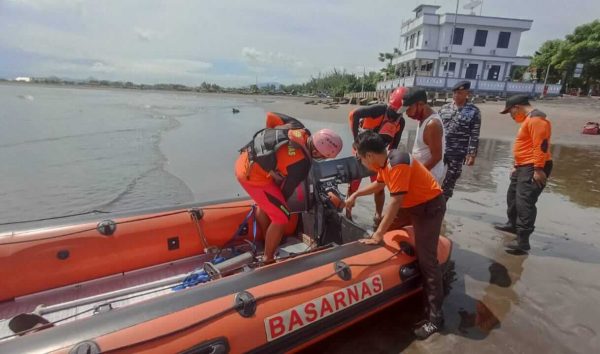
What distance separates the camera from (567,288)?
306cm

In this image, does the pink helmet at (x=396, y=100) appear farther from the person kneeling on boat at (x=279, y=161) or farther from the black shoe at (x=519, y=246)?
the black shoe at (x=519, y=246)

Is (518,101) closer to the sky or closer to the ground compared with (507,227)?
closer to the sky

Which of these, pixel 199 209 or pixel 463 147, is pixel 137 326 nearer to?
pixel 199 209

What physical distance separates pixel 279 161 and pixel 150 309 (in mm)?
1293

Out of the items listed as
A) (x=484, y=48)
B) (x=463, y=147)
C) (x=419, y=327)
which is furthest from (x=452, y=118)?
(x=484, y=48)

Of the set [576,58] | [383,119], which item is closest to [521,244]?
[383,119]

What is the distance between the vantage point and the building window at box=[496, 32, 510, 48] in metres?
28.4

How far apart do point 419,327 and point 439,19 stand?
3197 cm

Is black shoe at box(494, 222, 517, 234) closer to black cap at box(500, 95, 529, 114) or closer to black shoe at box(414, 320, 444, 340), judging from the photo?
black cap at box(500, 95, 529, 114)

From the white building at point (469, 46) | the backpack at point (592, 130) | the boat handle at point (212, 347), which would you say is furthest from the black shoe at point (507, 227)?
the white building at point (469, 46)

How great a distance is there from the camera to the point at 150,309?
1864mm

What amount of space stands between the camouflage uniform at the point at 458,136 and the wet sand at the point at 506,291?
2.60 ft

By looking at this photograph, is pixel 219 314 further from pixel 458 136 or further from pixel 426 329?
pixel 458 136

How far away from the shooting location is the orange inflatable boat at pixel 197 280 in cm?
179
